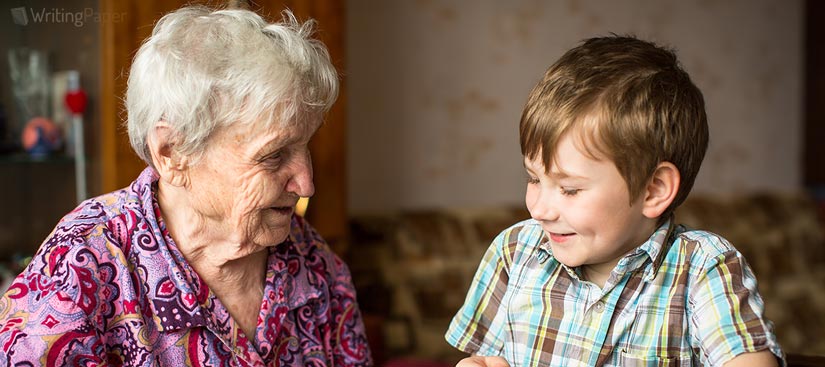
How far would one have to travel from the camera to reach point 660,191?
4.18 feet

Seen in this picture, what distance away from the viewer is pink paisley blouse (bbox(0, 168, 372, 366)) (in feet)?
4.05

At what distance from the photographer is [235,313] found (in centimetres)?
146

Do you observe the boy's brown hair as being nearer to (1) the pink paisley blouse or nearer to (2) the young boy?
(2) the young boy

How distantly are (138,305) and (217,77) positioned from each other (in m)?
0.39

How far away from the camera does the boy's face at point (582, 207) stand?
1.21m

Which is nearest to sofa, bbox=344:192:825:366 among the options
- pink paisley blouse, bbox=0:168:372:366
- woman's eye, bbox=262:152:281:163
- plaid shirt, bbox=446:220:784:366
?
pink paisley blouse, bbox=0:168:372:366

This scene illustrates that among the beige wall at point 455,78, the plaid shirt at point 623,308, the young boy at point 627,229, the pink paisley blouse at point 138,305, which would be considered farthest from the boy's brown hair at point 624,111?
the beige wall at point 455,78

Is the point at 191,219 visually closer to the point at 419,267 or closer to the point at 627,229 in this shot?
the point at 627,229

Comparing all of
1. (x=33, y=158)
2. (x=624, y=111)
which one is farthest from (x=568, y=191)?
(x=33, y=158)

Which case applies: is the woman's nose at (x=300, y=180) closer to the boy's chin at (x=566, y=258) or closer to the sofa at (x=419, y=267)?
the boy's chin at (x=566, y=258)

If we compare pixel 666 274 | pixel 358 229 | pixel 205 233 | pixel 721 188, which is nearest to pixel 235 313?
pixel 205 233

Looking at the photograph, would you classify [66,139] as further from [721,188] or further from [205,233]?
[721,188]

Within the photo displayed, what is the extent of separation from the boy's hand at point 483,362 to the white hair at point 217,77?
1.55ft

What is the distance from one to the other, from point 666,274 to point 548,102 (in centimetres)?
32
